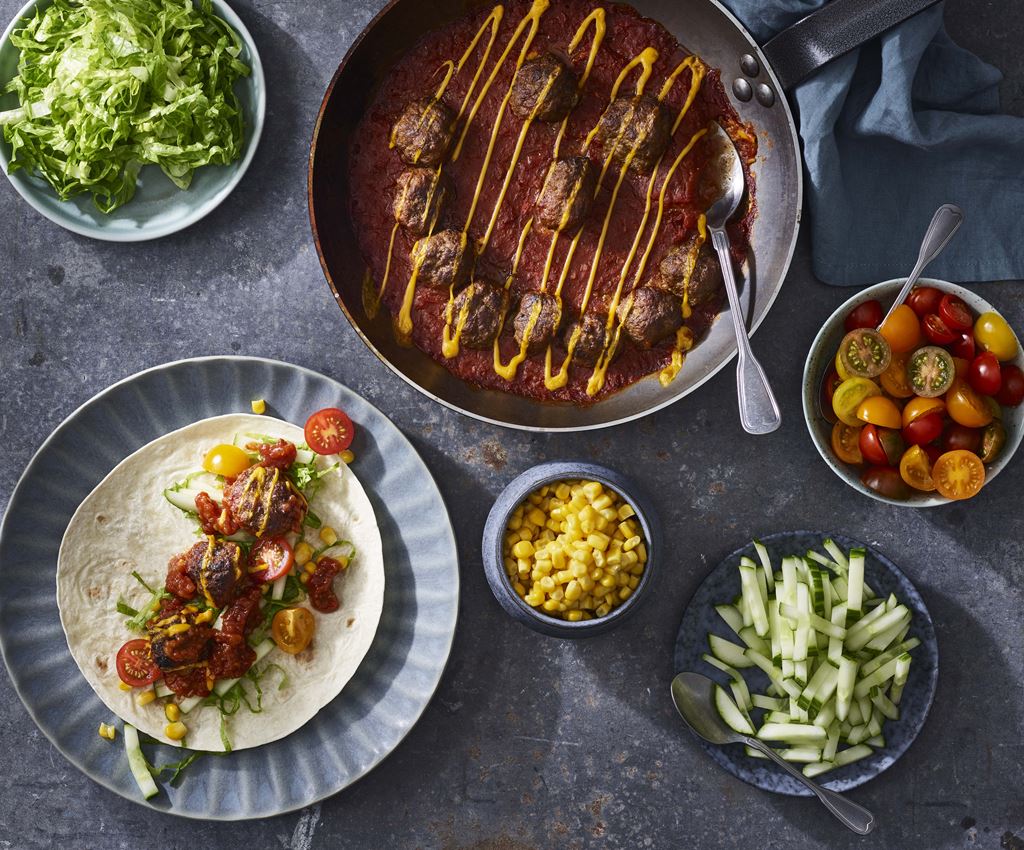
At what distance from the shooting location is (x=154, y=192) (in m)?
3.79

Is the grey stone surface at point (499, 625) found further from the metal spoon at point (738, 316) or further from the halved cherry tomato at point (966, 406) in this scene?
the halved cherry tomato at point (966, 406)

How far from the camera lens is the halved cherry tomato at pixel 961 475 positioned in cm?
356

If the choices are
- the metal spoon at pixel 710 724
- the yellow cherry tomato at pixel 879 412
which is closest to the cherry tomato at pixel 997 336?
the yellow cherry tomato at pixel 879 412

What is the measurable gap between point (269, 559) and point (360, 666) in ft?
2.07

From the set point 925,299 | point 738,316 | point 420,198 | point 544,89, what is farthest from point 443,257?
point 925,299

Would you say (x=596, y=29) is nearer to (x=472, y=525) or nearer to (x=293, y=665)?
(x=472, y=525)

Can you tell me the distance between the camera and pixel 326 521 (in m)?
3.73

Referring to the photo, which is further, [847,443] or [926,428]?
[847,443]

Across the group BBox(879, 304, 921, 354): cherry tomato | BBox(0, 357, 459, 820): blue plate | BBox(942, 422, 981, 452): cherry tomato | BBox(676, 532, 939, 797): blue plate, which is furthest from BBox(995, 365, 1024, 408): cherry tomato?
BBox(0, 357, 459, 820): blue plate

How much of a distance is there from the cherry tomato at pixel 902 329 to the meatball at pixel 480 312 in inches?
64.0

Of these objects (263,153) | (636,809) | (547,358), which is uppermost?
(263,153)

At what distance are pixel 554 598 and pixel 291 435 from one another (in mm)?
1335

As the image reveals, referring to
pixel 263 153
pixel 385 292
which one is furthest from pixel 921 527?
pixel 263 153

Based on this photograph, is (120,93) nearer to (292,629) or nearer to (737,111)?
Answer: (292,629)
